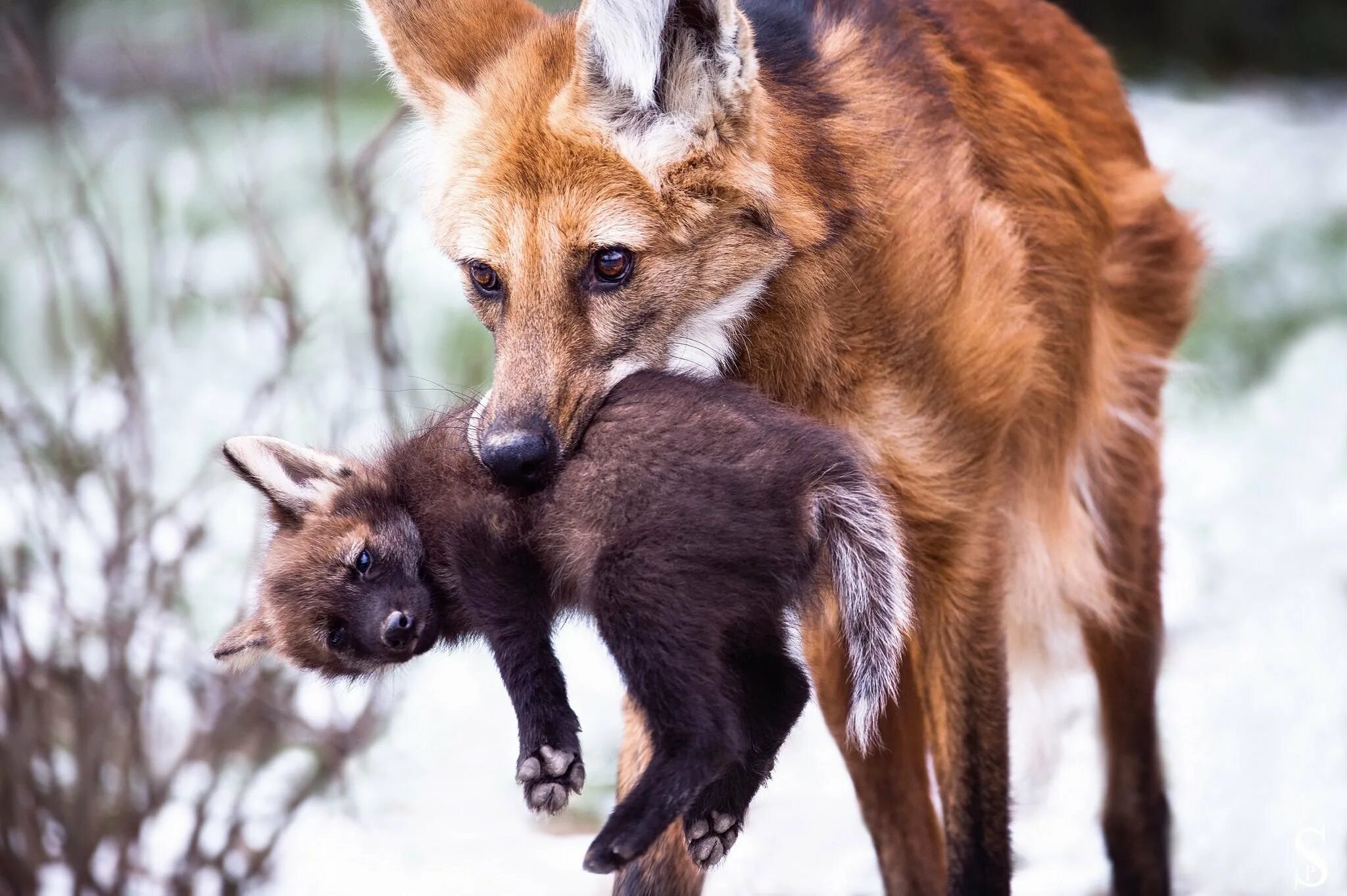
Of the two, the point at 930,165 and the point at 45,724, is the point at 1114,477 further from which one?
the point at 45,724

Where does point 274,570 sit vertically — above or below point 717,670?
below

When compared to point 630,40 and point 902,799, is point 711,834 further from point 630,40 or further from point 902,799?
point 902,799

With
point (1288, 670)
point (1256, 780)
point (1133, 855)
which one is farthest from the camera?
point (1288, 670)

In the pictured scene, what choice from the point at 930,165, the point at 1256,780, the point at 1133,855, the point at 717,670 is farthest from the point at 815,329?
the point at 1256,780

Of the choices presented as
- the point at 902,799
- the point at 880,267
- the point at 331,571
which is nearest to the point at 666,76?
the point at 880,267

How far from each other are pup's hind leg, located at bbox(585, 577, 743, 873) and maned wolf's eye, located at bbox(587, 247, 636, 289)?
1.49 ft

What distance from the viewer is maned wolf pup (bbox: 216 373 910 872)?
198 centimetres

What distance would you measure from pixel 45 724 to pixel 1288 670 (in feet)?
13.4

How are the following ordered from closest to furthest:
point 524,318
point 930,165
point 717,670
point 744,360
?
point 717,670, point 524,318, point 744,360, point 930,165

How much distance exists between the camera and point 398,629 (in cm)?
238

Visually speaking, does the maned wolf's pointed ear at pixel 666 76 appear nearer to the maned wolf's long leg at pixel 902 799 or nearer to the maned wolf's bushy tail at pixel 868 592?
the maned wolf's bushy tail at pixel 868 592

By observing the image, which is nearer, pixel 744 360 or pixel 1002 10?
pixel 744 360

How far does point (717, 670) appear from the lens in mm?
2027

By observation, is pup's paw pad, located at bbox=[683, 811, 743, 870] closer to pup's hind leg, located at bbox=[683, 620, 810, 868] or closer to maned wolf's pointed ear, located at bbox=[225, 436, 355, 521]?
pup's hind leg, located at bbox=[683, 620, 810, 868]
